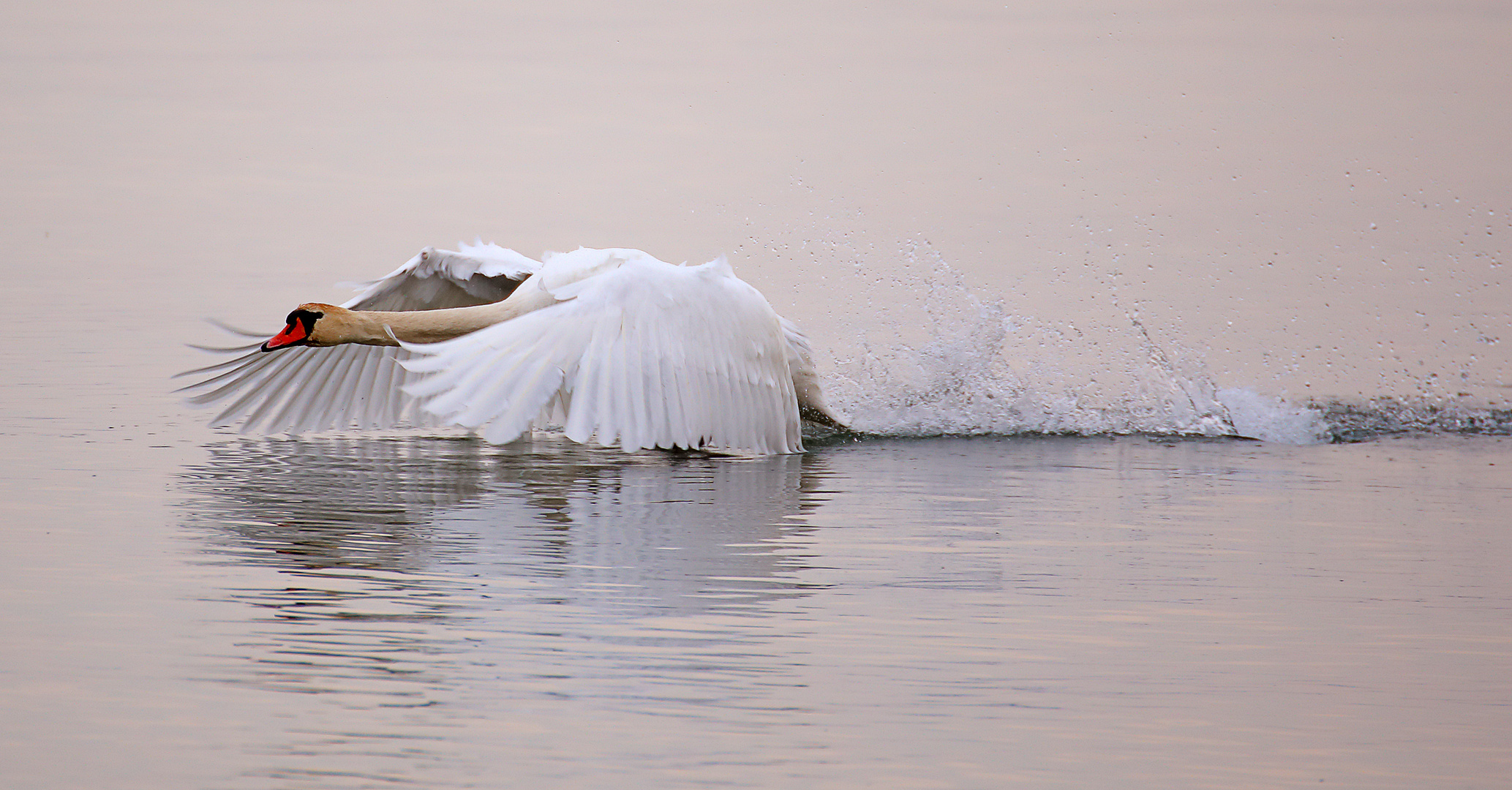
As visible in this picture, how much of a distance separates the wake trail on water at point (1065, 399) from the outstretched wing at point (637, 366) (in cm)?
167

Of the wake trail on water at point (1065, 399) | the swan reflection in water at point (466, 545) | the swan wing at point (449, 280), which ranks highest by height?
the swan wing at point (449, 280)

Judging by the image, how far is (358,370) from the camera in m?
11.6

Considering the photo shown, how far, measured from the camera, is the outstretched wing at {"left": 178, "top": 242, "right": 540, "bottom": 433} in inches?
446

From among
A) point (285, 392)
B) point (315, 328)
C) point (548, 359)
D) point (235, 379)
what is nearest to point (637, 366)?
point (548, 359)

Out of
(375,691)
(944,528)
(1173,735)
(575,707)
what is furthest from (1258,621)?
(375,691)

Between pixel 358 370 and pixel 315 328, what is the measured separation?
3.88 feet

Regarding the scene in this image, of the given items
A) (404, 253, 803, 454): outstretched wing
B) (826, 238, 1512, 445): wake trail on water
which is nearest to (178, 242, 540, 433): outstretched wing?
(404, 253, 803, 454): outstretched wing

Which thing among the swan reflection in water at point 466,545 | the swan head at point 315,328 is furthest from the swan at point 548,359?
the swan reflection in water at point 466,545

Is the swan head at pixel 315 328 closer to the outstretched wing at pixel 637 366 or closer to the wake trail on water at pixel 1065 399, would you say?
the outstretched wing at pixel 637 366

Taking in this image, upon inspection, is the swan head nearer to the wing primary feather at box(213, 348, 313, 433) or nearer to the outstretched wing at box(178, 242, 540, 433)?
the outstretched wing at box(178, 242, 540, 433)

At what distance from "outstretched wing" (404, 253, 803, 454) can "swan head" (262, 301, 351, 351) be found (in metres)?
1.35

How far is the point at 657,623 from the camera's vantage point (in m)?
5.69

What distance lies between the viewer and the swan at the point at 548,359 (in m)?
8.52

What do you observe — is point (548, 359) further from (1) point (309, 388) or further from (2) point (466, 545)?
(1) point (309, 388)
